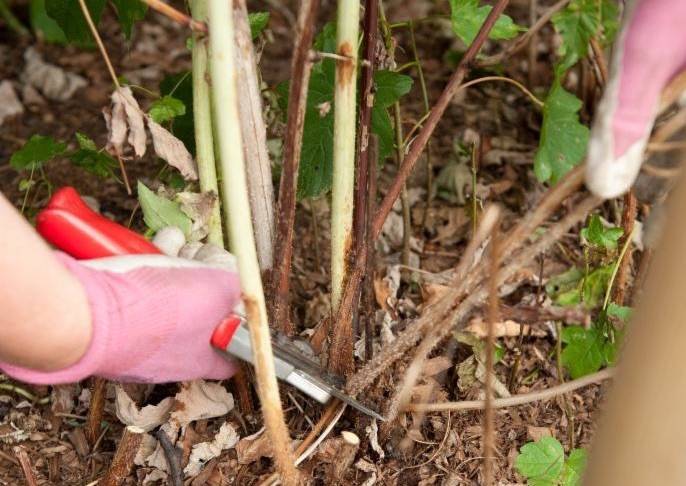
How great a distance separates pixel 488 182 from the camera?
1.88 m

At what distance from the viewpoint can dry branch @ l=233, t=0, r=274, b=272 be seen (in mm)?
1041

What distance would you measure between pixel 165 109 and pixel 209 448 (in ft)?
1.63

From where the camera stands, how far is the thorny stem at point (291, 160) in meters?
0.94

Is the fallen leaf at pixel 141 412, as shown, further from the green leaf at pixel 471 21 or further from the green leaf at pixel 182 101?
the green leaf at pixel 471 21

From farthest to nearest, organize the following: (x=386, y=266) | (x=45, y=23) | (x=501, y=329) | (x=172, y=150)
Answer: (x=45, y=23) → (x=386, y=266) → (x=501, y=329) → (x=172, y=150)

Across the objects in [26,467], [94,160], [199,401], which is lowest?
[26,467]

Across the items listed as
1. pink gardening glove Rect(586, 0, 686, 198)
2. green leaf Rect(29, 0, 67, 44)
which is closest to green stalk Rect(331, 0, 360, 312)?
pink gardening glove Rect(586, 0, 686, 198)

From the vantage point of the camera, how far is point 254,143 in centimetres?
113

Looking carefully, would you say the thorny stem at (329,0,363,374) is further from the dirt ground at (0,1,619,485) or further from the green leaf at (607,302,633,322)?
the green leaf at (607,302,633,322)

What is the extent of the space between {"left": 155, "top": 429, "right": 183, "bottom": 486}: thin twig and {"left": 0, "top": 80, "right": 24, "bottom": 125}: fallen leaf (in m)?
1.12

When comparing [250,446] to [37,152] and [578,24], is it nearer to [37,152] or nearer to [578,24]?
[37,152]

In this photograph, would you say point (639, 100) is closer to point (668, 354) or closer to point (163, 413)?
point (668, 354)

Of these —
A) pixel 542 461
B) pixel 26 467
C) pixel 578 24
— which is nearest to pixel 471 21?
pixel 578 24

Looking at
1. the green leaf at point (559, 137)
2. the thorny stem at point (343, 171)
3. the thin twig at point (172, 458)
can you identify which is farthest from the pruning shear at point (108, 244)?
the green leaf at point (559, 137)
